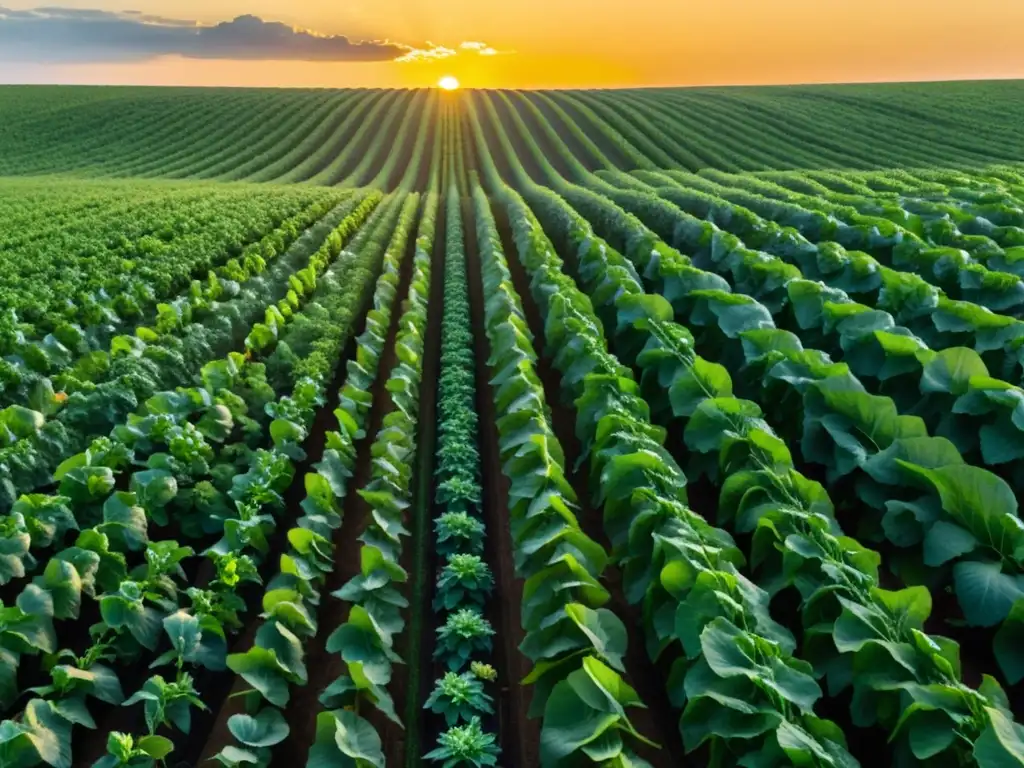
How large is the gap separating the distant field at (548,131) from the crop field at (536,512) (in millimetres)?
22575

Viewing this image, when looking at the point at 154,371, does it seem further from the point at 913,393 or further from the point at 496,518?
the point at 913,393

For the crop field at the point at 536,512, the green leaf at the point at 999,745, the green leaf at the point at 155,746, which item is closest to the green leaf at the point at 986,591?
the crop field at the point at 536,512

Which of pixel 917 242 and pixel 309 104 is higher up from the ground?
pixel 309 104

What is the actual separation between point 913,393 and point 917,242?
4.10 metres

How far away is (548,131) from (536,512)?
39714 mm

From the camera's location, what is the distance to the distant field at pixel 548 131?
3319cm

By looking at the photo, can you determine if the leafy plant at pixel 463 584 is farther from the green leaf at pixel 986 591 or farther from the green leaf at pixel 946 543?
the green leaf at pixel 986 591

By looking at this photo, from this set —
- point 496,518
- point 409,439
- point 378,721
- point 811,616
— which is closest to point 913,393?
point 811,616

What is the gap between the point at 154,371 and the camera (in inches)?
330

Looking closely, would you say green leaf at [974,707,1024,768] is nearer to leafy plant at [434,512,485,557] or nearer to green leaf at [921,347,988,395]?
green leaf at [921,347,988,395]

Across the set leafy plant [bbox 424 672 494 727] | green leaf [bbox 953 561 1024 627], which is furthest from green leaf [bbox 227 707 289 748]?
green leaf [bbox 953 561 1024 627]

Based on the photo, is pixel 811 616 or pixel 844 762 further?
pixel 811 616

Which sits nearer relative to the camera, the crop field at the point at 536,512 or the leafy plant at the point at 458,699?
the crop field at the point at 536,512

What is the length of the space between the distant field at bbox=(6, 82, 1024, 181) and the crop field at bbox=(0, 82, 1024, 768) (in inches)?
889
